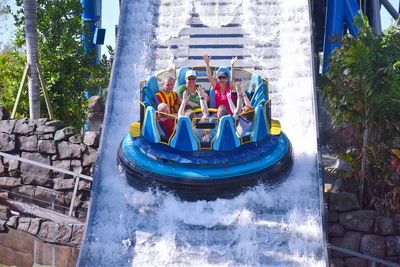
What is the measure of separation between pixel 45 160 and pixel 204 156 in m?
2.39

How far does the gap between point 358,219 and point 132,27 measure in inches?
155

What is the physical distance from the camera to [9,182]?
28.7 ft

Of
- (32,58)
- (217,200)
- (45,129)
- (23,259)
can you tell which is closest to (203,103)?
(217,200)

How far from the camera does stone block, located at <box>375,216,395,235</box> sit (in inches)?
305

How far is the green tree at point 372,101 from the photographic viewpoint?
25.9 ft

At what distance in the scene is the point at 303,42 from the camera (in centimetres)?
936

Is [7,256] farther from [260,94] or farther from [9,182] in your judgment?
[260,94]

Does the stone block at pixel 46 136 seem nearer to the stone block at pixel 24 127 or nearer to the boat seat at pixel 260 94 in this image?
the stone block at pixel 24 127

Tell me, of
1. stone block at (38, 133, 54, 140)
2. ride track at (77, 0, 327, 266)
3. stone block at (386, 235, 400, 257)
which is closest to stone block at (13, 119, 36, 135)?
stone block at (38, 133, 54, 140)

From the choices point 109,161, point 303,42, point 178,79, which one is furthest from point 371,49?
point 109,161

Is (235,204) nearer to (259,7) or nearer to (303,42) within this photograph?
(303,42)

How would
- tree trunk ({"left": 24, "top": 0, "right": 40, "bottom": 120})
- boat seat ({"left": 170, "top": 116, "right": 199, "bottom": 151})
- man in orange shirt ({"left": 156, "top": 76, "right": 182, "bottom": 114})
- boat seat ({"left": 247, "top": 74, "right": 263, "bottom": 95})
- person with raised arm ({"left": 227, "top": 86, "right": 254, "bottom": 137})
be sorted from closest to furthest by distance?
1. boat seat ({"left": 170, "top": 116, "right": 199, "bottom": 151})
2. person with raised arm ({"left": 227, "top": 86, "right": 254, "bottom": 137})
3. man in orange shirt ({"left": 156, "top": 76, "right": 182, "bottom": 114})
4. boat seat ({"left": 247, "top": 74, "right": 263, "bottom": 95})
5. tree trunk ({"left": 24, "top": 0, "right": 40, "bottom": 120})

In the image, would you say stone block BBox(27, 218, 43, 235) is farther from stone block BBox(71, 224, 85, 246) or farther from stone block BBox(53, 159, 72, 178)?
stone block BBox(53, 159, 72, 178)

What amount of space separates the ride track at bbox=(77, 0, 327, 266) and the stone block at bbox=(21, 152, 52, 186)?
100 centimetres
